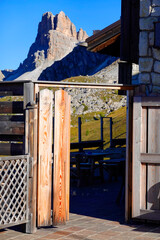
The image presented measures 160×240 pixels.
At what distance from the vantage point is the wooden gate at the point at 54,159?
6352mm

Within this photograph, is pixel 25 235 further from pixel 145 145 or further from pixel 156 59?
pixel 156 59

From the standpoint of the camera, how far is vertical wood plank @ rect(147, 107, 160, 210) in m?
6.66

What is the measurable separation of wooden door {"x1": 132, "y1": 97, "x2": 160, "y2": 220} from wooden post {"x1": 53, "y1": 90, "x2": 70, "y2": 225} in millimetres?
1154

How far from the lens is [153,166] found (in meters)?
6.70

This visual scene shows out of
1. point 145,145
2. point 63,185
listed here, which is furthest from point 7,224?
point 145,145

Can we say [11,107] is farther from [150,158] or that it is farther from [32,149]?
[150,158]

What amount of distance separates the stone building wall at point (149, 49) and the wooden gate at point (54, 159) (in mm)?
1448

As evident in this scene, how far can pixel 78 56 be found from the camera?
17788cm

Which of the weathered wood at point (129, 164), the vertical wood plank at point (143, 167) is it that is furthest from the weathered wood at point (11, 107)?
the vertical wood plank at point (143, 167)

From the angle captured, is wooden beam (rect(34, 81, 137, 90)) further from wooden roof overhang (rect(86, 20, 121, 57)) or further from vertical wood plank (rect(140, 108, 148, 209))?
wooden roof overhang (rect(86, 20, 121, 57))

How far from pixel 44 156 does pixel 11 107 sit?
95 cm

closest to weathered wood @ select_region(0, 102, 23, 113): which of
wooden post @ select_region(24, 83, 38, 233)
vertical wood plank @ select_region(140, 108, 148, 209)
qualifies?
wooden post @ select_region(24, 83, 38, 233)

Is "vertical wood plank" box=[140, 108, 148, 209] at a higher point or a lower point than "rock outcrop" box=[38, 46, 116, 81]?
lower

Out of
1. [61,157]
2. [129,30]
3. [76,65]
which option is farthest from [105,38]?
[76,65]
